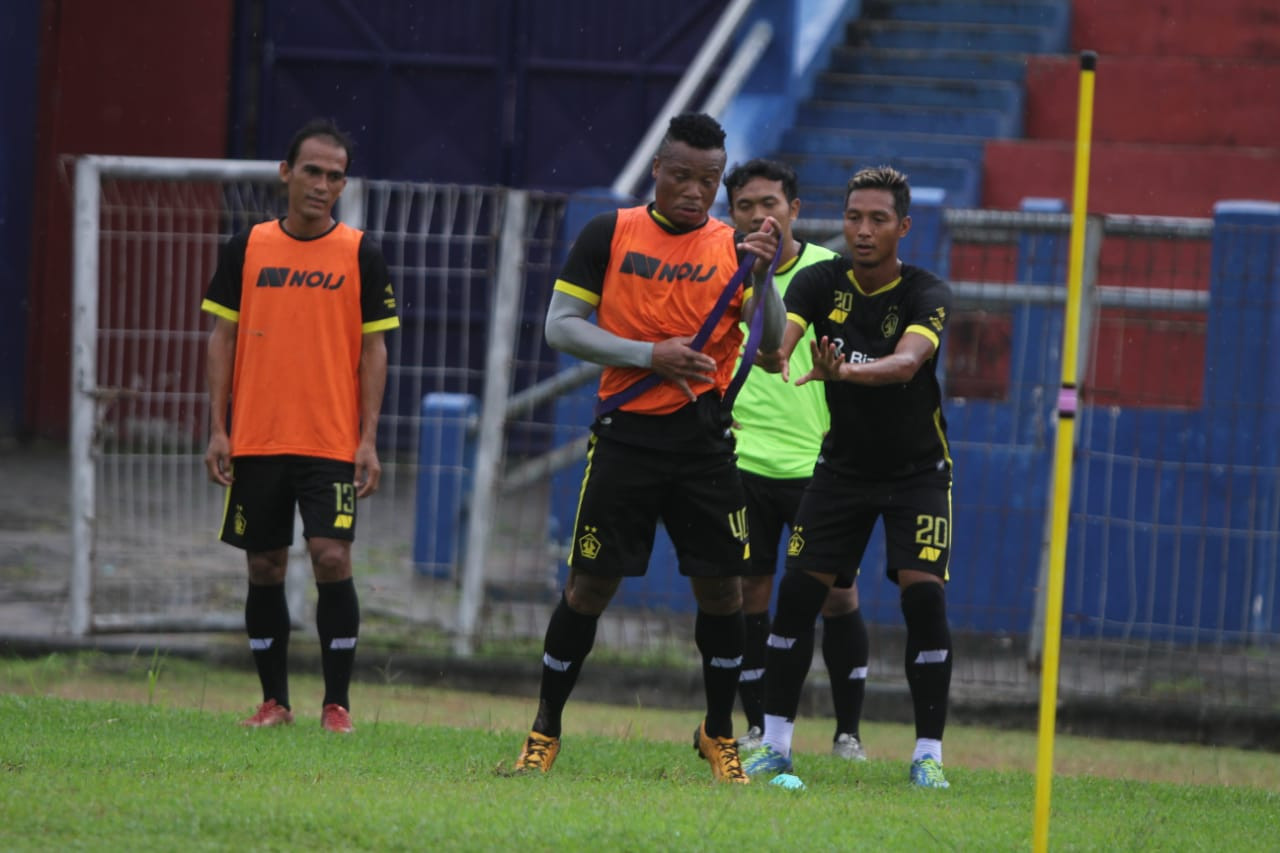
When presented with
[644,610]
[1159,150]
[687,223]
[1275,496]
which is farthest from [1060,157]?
[687,223]

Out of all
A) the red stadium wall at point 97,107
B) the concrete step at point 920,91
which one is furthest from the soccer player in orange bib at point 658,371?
the red stadium wall at point 97,107

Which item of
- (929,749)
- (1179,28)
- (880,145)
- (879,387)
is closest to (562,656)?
(929,749)

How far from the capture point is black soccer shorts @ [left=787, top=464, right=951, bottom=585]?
659 centimetres

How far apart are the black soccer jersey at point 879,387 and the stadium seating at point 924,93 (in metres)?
6.78

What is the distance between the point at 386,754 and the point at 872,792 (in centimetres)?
174

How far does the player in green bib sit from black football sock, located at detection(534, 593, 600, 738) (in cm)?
117

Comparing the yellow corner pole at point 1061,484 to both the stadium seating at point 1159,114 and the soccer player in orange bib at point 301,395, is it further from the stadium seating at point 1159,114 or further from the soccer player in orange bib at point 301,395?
the stadium seating at point 1159,114

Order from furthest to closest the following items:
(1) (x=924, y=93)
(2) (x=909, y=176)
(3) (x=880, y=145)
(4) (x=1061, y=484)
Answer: (1) (x=924, y=93) → (3) (x=880, y=145) → (2) (x=909, y=176) → (4) (x=1061, y=484)

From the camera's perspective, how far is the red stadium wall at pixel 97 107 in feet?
56.5

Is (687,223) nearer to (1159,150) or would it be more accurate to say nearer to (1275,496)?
(1275,496)

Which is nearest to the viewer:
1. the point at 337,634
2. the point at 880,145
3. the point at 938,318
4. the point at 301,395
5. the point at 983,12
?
the point at 938,318

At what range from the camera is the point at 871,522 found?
6.77m

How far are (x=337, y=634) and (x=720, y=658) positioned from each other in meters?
1.84

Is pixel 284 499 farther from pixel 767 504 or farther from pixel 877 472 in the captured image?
pixel 877 472
